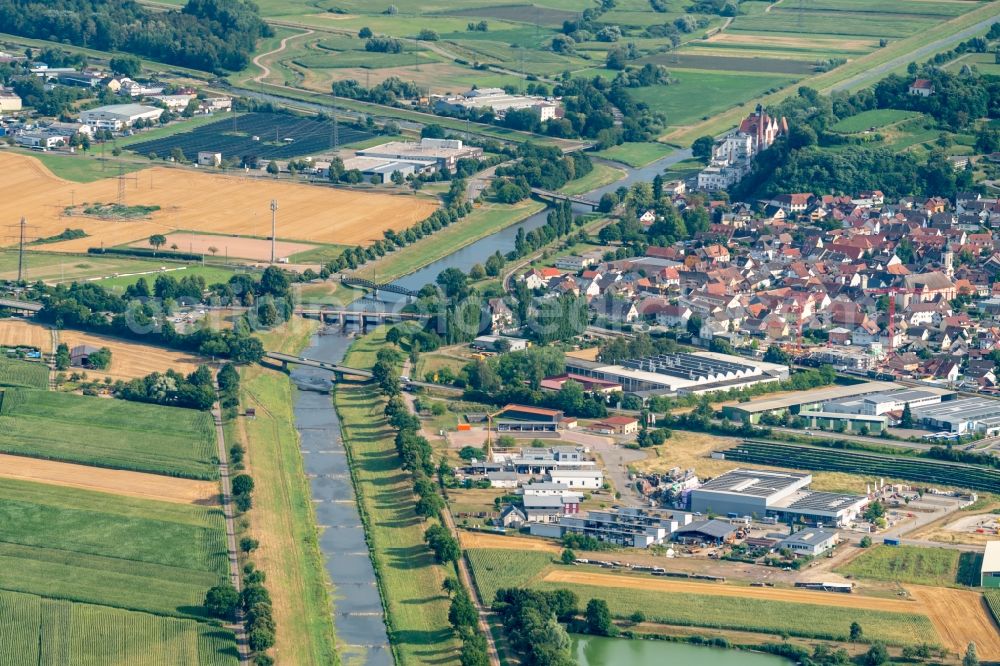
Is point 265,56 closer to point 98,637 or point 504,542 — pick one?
point 504,542

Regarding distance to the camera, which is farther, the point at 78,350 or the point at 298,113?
the point at 298,113

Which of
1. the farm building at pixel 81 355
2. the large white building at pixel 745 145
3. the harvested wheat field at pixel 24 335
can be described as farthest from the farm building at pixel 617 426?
the large white building at pixel 745 145

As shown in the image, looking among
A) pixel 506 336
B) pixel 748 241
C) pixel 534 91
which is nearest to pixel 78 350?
pixel 506 336

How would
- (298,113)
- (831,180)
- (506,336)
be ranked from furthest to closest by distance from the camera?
(298,113) → (831,180) → (506,336)

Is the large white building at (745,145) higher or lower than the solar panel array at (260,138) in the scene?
higher

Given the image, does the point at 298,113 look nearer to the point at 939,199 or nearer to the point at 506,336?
the point at 939,199

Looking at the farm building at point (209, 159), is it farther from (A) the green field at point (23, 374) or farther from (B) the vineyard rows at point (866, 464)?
(B) the vineyard rows at point (866, 464)
